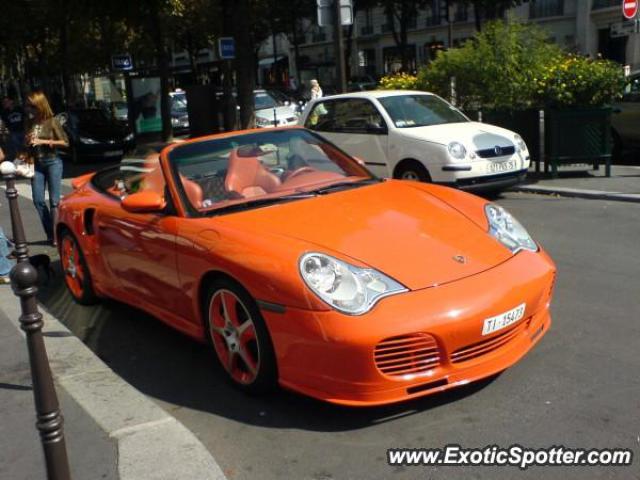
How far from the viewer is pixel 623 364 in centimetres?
392

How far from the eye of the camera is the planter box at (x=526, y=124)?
10859mm

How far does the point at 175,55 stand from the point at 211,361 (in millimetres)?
68958

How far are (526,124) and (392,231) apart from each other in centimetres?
784

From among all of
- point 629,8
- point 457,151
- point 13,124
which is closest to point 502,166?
point 457,151

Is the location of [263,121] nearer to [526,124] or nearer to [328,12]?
[328,12]

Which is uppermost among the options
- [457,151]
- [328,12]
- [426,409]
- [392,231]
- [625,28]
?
[328,12]

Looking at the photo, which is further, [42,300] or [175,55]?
[175,55]

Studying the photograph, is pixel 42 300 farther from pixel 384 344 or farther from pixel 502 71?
pixel 502 71

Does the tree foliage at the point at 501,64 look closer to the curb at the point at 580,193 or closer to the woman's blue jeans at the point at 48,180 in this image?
the curb at the point at 580,193

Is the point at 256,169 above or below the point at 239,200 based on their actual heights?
above

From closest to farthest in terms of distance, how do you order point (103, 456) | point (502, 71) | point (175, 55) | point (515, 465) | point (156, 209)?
point (515, 465) < point (103, 456) < point (156, 209) < point (502, 71) < point (175, 55)

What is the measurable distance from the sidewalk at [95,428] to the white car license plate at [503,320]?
1367mm

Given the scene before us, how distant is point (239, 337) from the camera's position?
12.3ft

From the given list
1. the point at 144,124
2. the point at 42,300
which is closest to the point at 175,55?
the point at 144,124
